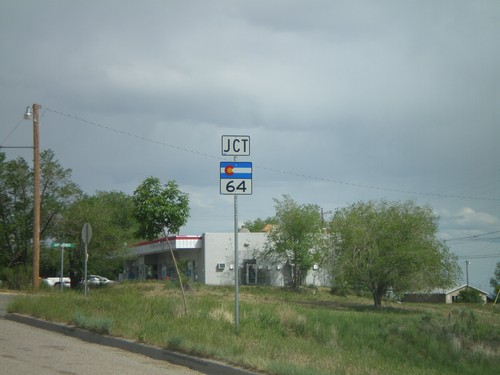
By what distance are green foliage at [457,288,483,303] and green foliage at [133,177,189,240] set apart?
4480 cm

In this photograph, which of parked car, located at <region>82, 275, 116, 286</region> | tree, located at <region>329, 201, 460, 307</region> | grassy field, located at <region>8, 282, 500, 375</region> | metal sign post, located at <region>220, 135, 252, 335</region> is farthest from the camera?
parked car, located at <region>82, 275, 116, 286</region>

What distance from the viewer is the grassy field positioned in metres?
11.8

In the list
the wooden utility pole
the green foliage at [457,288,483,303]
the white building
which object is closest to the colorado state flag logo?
the wooden utility pole

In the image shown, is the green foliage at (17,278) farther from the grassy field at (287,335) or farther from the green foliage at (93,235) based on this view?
the grassy field at (287,335)

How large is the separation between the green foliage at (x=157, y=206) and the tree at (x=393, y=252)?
19.3 metres

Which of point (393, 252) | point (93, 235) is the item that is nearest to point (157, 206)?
point (393, 252)

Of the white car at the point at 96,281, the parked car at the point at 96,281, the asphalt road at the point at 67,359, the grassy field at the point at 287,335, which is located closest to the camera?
the asphalt road at the point at 67,359

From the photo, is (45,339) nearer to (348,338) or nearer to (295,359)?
(295,359)

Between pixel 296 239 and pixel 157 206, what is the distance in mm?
32336

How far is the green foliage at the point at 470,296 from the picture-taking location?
189ft

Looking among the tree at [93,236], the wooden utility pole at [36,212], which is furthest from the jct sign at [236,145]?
the tree at [93,236]

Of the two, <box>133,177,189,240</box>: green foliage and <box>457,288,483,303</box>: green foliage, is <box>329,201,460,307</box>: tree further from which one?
<box>457,288,483,303</box>: green foliage

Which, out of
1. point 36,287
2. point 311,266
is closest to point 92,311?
point 36,287

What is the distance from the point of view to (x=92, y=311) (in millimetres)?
17516
